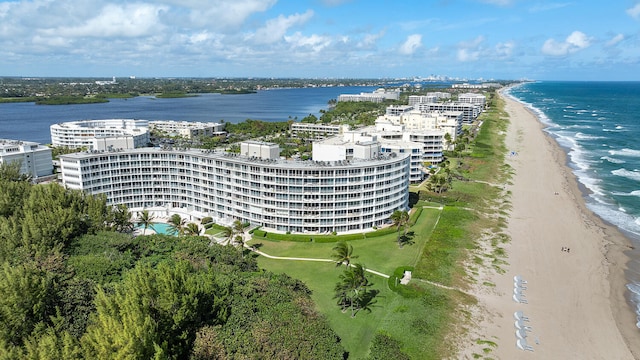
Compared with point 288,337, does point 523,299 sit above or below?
below

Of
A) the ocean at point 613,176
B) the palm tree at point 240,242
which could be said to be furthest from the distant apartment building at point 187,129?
the ocean at point 613,176

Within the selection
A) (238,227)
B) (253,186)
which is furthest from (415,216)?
(238,227)

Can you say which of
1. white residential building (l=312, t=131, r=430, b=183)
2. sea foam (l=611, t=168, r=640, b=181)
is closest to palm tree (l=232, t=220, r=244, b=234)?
white residential building (l=312, t=131, r=430, b=183)

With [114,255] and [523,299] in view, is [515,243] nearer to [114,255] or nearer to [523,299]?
[523,299]

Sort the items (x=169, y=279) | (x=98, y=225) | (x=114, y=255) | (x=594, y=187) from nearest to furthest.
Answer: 1. (x=169, y=279)
2. (x=114, y=255)
3. (x=98, y=225)
4. (x=594, y=187)

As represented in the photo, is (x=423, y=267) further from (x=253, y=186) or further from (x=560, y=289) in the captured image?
(x=253, y=186)

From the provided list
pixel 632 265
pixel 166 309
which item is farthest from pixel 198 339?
pixel 632 265

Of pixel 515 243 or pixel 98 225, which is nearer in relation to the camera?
pixel 98 225
